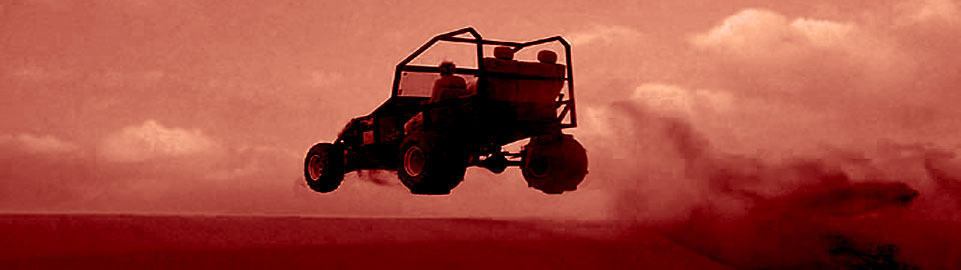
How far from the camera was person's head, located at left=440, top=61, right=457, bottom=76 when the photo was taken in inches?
456

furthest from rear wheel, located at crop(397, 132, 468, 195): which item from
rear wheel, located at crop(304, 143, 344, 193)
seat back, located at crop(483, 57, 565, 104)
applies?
rear wheel, located at crop(304, 143, 344, 193)

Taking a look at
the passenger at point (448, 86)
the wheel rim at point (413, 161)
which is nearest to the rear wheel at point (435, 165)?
the wheel rim at point (413, 161)

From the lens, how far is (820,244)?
1004 cm

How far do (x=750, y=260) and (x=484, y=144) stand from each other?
3.72m

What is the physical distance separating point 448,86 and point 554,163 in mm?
1741

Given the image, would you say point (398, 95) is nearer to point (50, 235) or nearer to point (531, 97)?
point (531, 97)

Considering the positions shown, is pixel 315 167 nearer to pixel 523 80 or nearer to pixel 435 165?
pixel 435 165

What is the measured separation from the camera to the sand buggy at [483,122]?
11.0 meters

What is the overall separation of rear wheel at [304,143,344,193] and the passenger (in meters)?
2.80

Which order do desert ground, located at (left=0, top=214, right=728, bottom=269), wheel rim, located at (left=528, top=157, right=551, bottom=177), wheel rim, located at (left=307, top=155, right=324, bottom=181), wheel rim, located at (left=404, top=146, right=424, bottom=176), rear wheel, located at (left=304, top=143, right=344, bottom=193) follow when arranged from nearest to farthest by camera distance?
desert ground, located at (left=0, top=214, right=728, bottom=269)
wheel rim, located at (left=404, top=146, right=424, bottom=176)
wheel rim, located at (left=528, top=157, right=551, bottom=177)
rear wheel, located at (left=304, top=143, right=344, bottom=193)
wheel rim, located at (left=307, top=155, right=324, bottom=181)

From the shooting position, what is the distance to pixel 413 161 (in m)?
11.3

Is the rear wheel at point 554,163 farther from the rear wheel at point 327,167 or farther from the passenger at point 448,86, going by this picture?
the rear wheel at point 327,167

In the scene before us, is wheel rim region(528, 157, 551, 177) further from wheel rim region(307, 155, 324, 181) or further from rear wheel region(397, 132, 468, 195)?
wheel rim region(307, 155, 324, 181)

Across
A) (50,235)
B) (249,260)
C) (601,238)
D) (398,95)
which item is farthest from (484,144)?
(50,235)
